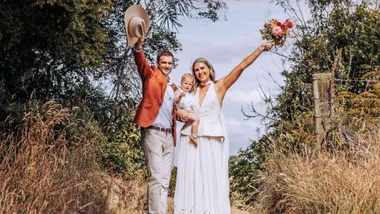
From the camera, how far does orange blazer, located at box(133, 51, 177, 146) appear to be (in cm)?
694

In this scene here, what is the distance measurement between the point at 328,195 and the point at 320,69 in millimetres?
7609

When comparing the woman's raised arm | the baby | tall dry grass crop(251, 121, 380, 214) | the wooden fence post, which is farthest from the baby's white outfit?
the wooden fence post

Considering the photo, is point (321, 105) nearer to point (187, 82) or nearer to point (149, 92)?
point (187, 82)

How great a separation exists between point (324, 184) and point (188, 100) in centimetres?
195

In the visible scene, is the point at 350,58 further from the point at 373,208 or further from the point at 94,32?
the point at 373,208

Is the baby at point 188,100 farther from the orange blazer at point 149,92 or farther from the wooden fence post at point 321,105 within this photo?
the wooden fence post at point 321,105

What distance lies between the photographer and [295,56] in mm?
15180

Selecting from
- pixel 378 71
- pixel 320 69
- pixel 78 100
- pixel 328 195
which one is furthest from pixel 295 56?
pixel 328 195

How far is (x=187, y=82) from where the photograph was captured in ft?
23.8

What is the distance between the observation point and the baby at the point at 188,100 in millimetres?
7184

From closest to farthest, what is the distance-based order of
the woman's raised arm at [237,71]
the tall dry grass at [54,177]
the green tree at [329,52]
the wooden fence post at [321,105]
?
the tall dry grass at [54,177] → the woman's raised arm at [237,71] → the wooden fence post at [321,105] → the green tree at [329,52]

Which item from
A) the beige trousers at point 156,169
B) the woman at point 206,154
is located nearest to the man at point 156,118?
the beige trousers at point 156,169

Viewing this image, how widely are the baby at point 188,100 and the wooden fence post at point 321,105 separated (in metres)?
3.43

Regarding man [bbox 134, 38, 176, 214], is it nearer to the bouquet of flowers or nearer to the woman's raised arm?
the woman's raised arm
